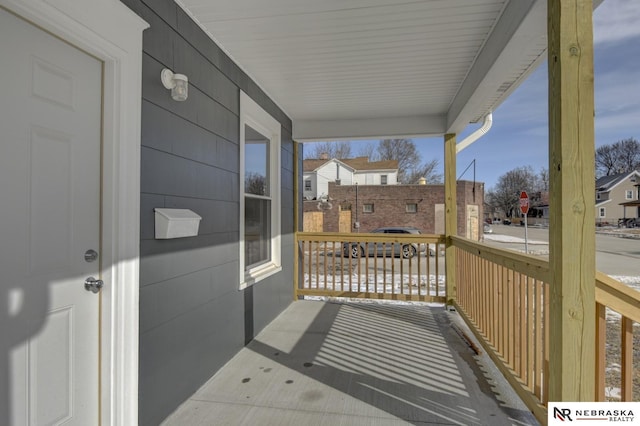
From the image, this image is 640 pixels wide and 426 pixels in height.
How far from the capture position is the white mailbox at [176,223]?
1789 millimetres

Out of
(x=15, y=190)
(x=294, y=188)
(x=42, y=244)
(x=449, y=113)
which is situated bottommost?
(x=42, y=244)

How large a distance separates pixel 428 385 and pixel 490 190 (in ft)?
124

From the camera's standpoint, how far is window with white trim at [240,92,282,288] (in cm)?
301

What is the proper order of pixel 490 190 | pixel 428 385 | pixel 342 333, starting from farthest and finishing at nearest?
pixel 490 190 → pixel 342 333 → pixel 428 385

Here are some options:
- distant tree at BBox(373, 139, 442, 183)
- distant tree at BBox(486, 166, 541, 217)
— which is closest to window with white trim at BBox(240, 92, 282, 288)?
distant tree at BBox(373, 139, 442, 183)

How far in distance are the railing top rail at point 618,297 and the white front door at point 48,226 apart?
2.23 m

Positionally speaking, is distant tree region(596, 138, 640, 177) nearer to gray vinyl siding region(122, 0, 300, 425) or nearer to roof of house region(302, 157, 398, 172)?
roof of house region(302, 157, 398, 172)

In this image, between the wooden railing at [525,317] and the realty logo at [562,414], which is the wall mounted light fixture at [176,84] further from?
the realty logo at [562,414]

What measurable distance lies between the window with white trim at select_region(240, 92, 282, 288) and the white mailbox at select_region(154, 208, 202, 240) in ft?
2.81

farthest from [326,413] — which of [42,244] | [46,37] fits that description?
[46,37]

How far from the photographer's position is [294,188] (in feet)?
15.4

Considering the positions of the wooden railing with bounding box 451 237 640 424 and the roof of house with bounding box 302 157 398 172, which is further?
the roof of house with bounding box 302 157 398 172

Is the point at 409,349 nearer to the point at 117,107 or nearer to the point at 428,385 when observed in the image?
the point at 428,385

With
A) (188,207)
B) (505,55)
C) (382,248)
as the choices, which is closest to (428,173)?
(382,248)
